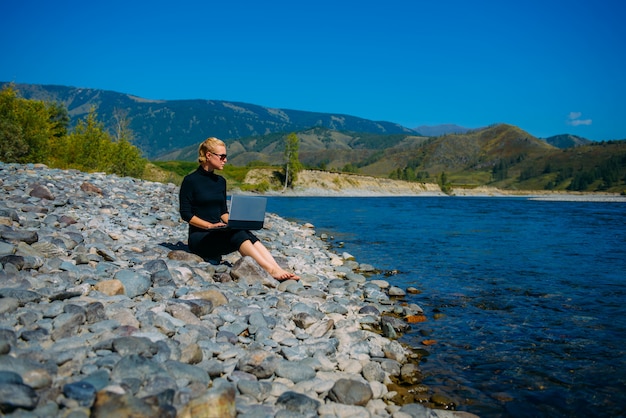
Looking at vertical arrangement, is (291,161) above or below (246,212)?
above

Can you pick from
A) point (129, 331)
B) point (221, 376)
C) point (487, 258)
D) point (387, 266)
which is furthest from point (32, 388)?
point (487, 258)

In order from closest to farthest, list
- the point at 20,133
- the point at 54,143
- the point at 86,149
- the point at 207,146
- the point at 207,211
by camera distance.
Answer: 1. the point at 207,146
2. the point at 207,211
3. the point at 20,133
4. the point at 54,143
5. the point at 86,149

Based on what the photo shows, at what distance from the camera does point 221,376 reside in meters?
4.55

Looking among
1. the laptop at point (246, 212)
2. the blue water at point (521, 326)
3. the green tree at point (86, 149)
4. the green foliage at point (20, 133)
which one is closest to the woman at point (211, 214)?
the laptop at point (246, 212)

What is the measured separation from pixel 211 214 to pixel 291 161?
103 metres

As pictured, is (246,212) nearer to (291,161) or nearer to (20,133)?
(20,133)

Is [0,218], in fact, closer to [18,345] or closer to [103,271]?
[103,271]

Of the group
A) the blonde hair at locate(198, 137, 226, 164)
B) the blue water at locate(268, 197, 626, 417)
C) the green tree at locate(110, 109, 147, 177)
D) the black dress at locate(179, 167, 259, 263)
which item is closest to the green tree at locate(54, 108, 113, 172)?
the green tree at locate(110, 109, 147, 177)

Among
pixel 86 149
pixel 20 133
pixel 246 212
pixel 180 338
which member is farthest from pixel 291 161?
pixel 180 338

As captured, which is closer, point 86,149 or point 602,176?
point 86,149

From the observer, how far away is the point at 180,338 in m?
4.93

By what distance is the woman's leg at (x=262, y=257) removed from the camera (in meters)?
8.09

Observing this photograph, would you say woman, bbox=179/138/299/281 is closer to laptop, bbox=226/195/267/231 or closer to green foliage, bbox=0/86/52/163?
laptop, bbox=226/195/267/231

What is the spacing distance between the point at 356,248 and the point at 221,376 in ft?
43.4
